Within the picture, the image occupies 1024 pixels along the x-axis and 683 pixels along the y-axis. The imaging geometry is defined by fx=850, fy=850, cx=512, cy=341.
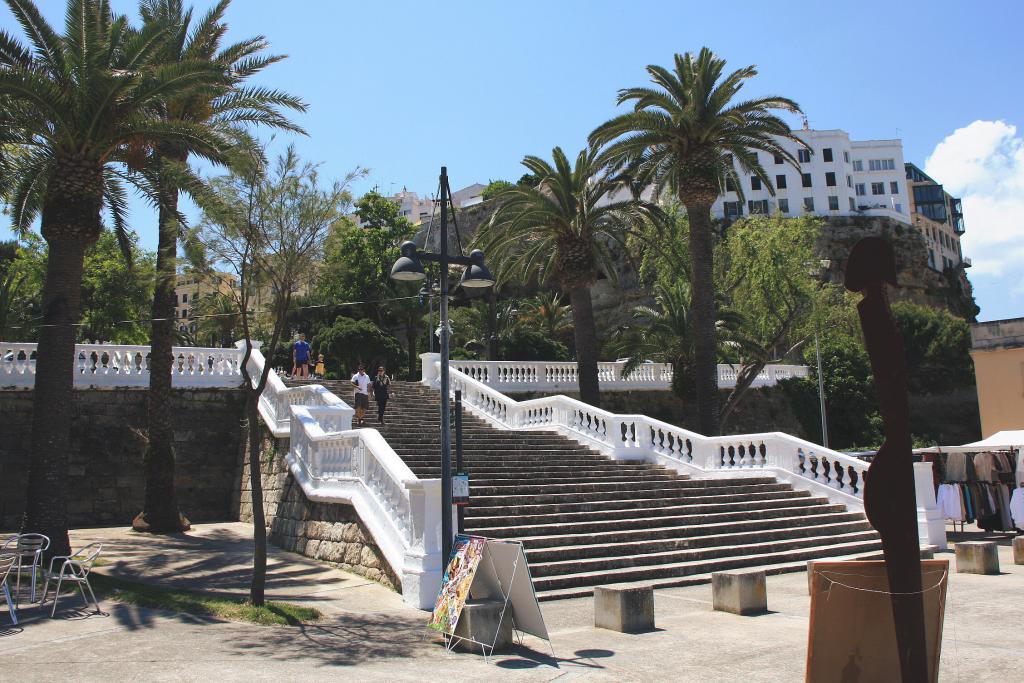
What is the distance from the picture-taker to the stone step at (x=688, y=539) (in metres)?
13.2

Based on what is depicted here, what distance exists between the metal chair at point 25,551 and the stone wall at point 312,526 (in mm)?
4123

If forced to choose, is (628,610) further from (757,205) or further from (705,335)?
(757,205)

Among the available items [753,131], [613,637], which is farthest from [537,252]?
[613,637]

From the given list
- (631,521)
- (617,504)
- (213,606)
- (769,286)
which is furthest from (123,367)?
(769,286)

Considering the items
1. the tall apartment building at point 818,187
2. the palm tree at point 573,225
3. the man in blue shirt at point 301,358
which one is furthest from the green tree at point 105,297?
the tall apartment building at point 818,187

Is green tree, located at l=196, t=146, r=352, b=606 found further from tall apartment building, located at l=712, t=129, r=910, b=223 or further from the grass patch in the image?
tall apartment building, located at l=712, t=129, r=910, b=223

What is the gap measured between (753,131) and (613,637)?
1794 cm

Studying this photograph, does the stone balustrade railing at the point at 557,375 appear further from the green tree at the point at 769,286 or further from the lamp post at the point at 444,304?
the lamp post at the point at 444,304

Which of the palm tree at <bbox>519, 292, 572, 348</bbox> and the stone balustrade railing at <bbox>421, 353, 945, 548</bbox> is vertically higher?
the palm tree at <bbox>519, 292, 572, 348</bbox>

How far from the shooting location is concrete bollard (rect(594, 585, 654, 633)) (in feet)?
30.8

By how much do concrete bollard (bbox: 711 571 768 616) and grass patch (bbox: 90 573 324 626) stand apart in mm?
4932

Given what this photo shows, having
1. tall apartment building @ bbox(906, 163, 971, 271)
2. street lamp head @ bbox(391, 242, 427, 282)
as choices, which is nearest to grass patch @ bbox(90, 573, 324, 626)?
street lamp head @ bbox(391, 242, 427, 282)

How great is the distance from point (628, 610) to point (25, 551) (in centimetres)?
749

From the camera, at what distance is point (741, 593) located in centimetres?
1028
